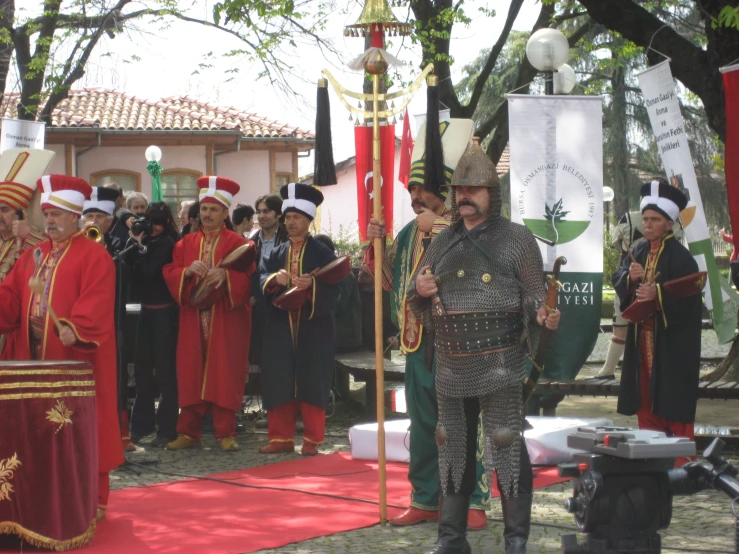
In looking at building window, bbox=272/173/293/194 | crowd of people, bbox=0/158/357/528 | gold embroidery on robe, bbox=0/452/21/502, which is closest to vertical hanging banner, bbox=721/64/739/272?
crowd of people, bbox=0/158/357/528

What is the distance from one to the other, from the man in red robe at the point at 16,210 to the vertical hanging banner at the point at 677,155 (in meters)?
4.40

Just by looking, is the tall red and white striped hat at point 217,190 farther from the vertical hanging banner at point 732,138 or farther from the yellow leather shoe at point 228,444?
the vertical hanging banner at point 732,138

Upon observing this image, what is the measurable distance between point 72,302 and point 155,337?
278 centimetres

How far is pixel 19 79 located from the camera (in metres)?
17.8

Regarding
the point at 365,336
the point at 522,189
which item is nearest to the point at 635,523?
the point at 522,189

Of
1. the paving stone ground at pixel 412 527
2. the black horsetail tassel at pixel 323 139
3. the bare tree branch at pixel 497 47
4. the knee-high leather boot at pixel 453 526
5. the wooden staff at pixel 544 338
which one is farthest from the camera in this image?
the bare tree branch at pixel 497 47

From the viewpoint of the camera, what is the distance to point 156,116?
29391 mm

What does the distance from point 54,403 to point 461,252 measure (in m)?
2.15

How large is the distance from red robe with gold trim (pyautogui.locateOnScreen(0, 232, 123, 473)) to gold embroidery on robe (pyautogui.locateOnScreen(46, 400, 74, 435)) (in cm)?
45

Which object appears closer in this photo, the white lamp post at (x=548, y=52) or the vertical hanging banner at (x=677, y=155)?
the vertical hanging banner at (x=677, y=155)

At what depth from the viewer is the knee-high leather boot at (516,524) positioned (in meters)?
4.98

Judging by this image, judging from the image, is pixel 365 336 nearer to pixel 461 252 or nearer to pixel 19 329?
Result: pixel 19 329

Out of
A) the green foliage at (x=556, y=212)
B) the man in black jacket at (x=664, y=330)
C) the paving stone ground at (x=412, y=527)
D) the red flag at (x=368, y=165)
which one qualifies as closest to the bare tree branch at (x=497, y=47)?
the red flag at (x=368, y=165)

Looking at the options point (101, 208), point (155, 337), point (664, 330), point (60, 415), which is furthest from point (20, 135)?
point (664, 330)
